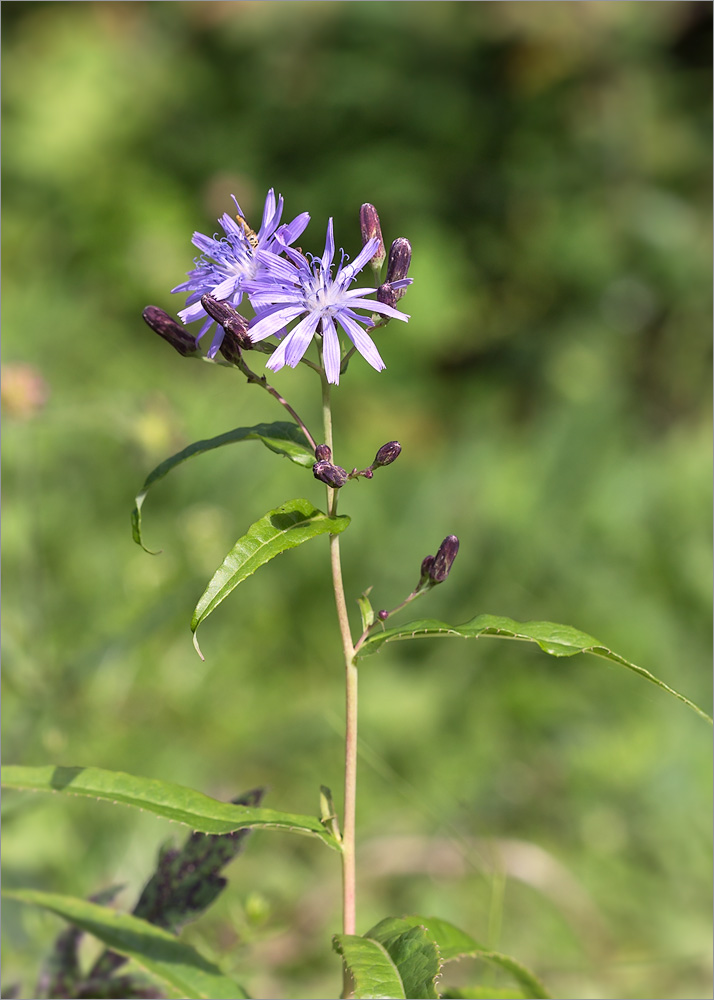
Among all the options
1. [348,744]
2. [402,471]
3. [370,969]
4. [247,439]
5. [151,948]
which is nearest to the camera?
[370,969]

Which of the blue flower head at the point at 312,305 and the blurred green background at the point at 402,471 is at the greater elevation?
the blurred green background at the point at 402,471

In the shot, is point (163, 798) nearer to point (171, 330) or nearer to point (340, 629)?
point (340, 629)

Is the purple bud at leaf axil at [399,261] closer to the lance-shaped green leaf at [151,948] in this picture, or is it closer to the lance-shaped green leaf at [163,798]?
the lance-shaped green leaf at [163,798]

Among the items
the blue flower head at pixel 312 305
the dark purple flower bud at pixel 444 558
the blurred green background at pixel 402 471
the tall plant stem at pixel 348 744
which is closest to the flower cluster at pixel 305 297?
the blue flower head at pixel 312 305

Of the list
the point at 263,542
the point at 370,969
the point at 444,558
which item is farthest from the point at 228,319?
the point at 370,969

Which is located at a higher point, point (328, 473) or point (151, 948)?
point (328, 473)

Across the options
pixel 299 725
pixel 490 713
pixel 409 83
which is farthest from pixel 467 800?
pixel 409 83
